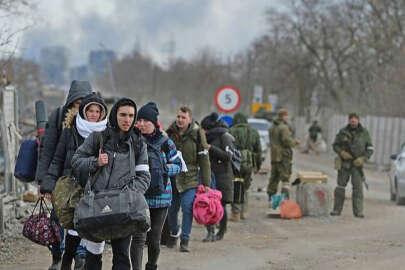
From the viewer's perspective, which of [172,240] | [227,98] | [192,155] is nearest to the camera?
[192,155]

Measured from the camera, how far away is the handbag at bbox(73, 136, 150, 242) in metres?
6.38

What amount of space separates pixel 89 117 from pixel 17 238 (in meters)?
4.28

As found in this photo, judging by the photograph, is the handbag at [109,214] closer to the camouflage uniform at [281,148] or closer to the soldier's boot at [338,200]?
the camouflage uniform at [281,148]

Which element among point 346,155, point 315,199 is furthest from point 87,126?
point 346,155

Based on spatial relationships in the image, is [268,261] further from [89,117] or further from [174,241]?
[89,117]

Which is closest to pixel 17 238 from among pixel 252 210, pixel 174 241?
pixel 174 241

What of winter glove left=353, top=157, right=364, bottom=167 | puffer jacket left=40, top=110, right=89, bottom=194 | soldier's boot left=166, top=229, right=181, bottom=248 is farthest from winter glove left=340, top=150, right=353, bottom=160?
puffer jacket left=40, top=110, right=89, bottom=194

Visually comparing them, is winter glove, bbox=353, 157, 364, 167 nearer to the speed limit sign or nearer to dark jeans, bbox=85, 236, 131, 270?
the speed limit sign

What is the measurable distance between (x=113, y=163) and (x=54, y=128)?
1483mm

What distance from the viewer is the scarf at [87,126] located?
7.41 metres

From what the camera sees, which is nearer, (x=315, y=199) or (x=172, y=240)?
(x=172, y=240)

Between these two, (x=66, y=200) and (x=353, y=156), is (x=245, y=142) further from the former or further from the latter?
(x=66, y=200)

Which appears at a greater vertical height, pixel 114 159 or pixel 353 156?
pixel 114 159

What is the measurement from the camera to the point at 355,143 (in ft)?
49.3
